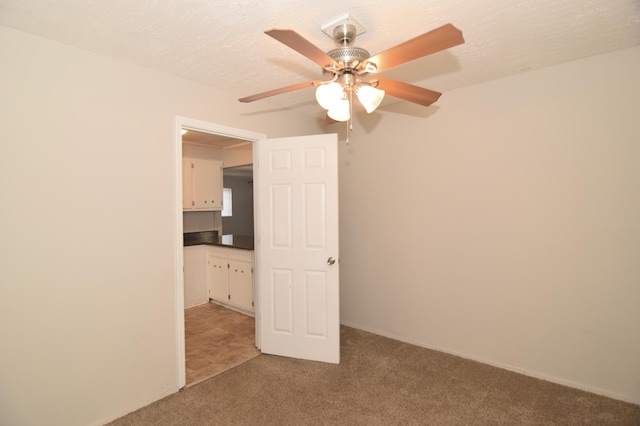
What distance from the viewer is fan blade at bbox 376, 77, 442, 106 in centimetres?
184

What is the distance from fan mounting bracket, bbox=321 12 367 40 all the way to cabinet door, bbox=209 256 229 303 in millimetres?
3544

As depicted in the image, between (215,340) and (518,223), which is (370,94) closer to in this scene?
(518,223)

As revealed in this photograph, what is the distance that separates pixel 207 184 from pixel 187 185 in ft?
1.15

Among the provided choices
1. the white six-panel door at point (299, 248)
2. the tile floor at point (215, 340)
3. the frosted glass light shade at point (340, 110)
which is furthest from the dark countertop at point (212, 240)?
the frosted glass light shade at point (340, 110)

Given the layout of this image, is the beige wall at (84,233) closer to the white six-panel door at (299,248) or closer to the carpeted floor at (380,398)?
the carpeted floor at (380,398)

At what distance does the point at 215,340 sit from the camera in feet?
11.6

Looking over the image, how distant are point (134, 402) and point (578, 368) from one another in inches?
133

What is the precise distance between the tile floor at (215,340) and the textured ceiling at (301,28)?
2.55 meters

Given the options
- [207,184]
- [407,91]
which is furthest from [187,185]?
[407,91]

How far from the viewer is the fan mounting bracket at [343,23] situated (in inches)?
69.5

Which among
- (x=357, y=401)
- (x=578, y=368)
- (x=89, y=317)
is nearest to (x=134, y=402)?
(x=89, y=317)

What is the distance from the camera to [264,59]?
235cm

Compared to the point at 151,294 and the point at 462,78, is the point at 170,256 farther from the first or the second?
the point at 462,78

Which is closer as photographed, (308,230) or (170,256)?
(170,256)
